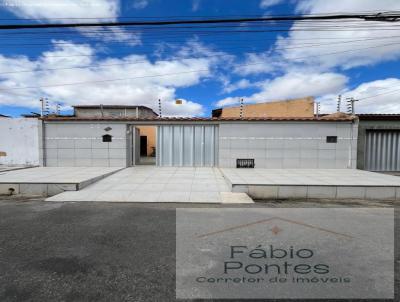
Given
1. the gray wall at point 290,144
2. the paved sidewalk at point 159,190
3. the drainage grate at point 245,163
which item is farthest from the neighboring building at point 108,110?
the paved sidewalk at point 159,190

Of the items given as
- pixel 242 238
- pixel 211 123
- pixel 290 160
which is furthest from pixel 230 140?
pixel 242 238

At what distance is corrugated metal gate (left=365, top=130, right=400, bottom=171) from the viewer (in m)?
12.9

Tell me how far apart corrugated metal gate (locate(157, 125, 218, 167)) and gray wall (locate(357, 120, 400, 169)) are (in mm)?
7850

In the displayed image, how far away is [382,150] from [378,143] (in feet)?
1.47

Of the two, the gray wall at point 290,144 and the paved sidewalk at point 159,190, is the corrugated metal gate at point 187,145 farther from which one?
the paved sidewalk at point 159,190

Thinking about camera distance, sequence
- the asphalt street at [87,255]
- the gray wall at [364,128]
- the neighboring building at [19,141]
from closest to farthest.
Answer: the asphalt street at [87,255] → the gray wall at [364,128] → the neighboring building at [19,141]

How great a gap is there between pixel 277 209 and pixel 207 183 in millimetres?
3336

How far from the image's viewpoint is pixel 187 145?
13695 millimetres

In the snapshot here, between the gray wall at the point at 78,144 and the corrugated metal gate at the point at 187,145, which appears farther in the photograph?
the corrugated metal gate at the point at 187,145

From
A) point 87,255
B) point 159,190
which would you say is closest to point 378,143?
point 159,190

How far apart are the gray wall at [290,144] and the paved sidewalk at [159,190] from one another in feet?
11.4

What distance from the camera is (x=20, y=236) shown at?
428 cm

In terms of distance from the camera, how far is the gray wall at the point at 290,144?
12.8m

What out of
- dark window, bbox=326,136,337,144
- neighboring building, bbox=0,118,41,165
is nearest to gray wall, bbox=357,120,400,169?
dark window, bbox=326,136,337,144
